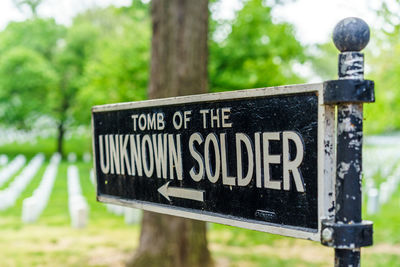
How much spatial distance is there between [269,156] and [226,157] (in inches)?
7.3

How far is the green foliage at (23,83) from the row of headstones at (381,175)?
18720 mm

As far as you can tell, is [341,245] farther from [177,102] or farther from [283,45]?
[283,45]

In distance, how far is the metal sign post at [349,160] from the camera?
119 cm

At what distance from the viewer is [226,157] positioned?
1.48 metres

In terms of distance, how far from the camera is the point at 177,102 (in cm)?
170

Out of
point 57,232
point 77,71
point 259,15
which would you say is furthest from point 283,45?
point 77,71

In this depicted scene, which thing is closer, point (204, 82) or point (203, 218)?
point (203, 218)

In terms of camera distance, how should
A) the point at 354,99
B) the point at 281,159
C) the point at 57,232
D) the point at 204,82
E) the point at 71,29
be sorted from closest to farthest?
1. the point at 354,99
2. the point at 281,159
3. the point at 204,82
4. the point at 57,232
5. the point at 71,29

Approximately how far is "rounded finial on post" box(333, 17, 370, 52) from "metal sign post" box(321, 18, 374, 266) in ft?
0.09

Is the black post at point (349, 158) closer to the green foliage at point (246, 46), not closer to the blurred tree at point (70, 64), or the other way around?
the green foliage at point (246, 46)

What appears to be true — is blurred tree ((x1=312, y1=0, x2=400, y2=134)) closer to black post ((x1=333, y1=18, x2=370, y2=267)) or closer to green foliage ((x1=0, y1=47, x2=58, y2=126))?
black post ((x1=333, y1=18, x2=370, y2=267))

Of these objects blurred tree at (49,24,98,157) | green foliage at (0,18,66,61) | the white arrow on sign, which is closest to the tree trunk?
the white arrow on sign

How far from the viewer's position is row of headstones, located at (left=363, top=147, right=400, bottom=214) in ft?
36.7

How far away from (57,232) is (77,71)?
23186 mm
